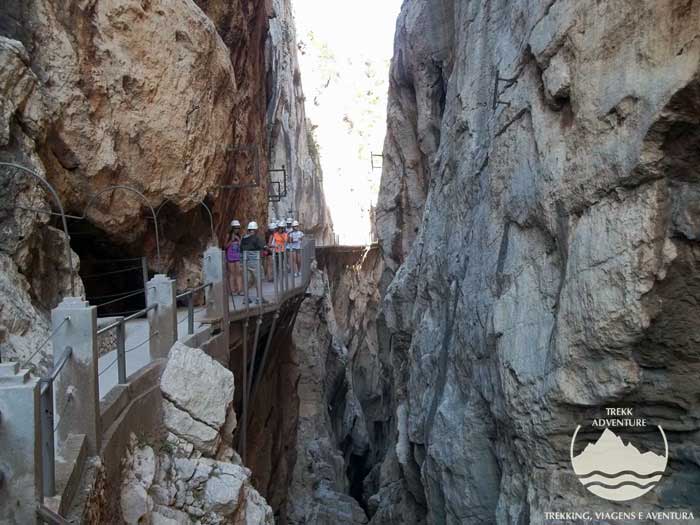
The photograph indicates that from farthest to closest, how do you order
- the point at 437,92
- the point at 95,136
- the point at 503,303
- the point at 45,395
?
1. the point at 437,92
2. the point at 95,136
3. the point at 503,303
4. the point at 45,395

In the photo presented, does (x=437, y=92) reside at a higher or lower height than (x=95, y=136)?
higher

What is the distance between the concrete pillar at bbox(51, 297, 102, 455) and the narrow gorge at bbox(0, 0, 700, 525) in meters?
0.02

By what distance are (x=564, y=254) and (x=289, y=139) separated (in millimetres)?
25779

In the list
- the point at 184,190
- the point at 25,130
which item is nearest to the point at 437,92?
the point at 184,190

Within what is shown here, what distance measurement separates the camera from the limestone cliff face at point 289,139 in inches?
1066

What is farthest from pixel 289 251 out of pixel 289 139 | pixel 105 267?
pixel 289 139

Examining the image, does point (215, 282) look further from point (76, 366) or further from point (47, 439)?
point (47, 439)

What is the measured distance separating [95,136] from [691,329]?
808 centimetres

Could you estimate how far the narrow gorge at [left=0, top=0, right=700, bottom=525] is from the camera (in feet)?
17.7

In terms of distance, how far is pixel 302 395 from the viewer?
22547 millimetres

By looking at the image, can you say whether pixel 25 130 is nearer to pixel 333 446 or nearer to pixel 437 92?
pixel 437 92

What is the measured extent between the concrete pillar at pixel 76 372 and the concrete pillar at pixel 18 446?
108cm

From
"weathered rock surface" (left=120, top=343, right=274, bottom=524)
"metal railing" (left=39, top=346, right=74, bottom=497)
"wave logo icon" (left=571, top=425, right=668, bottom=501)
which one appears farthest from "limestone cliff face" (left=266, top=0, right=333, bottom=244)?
"metal railing" (left=39, top=346, right=74, bottom=497)

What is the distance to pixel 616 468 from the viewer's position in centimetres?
629
